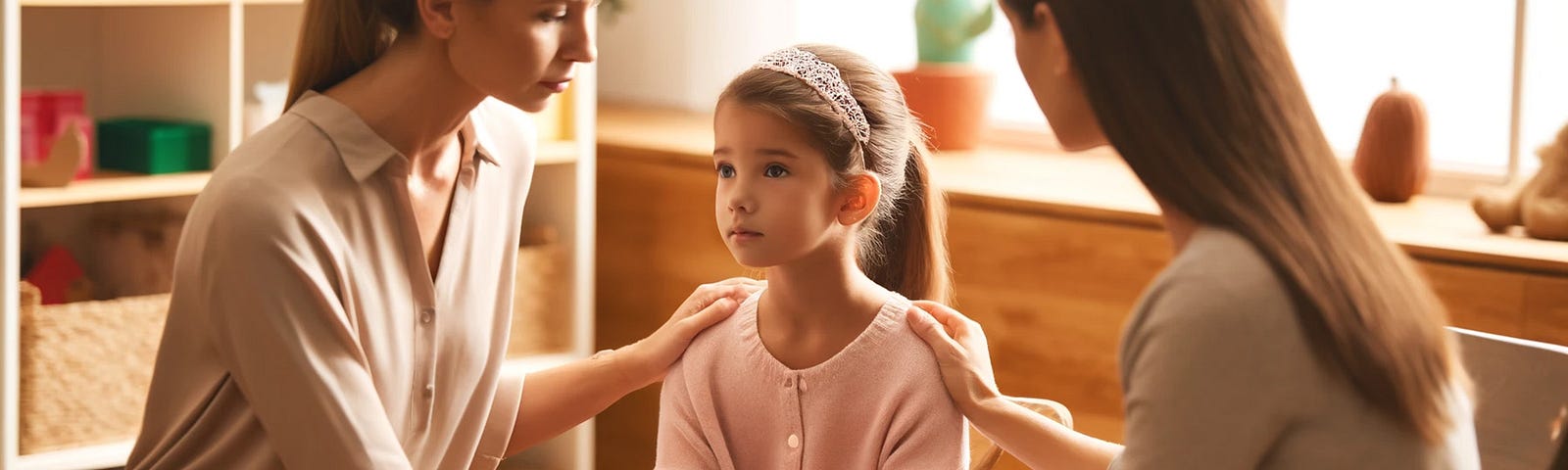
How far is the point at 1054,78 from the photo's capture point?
3.94 feet

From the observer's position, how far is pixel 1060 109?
3.96ft

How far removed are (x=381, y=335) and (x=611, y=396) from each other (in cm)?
40

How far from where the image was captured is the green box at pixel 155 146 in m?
2.75

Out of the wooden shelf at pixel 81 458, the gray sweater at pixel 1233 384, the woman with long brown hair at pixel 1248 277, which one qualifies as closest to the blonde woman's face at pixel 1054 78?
the woman with long brown hair at pixel 1248 277

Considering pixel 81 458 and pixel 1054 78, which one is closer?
pixel 1054 78

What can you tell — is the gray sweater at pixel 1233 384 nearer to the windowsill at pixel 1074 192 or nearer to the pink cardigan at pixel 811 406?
the pink cardigan at pixel 811 406

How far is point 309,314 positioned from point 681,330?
0.50 meters

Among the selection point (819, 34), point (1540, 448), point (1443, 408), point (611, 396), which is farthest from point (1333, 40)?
point (1443, 408)

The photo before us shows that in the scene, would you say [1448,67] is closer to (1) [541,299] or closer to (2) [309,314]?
(1) [541,299]

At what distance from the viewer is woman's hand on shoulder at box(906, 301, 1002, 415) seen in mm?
1661

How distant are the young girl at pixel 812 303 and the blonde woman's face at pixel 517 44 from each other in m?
0.24

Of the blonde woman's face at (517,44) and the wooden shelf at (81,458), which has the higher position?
the blonde woman's face at (517,44)

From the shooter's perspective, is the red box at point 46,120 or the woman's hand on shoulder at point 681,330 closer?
the woman's hand on shoulder at point 681,330

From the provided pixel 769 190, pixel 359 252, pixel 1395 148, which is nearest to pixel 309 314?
pixel 359 252
